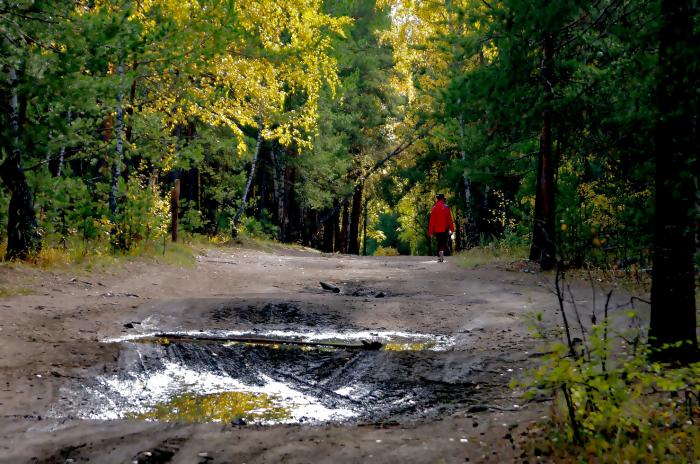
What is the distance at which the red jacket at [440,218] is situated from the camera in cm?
1798

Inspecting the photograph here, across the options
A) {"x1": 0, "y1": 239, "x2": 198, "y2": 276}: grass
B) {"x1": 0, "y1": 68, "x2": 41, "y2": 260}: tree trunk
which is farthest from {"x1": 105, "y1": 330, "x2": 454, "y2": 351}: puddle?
{"x1": 0, "y1": 68, "x2": 41, "y2": 260}: tree trunk

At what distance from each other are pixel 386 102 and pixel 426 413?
30.1 meters

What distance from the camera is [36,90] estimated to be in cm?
920

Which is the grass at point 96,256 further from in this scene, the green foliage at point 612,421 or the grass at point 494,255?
the green foliage at point 612,421

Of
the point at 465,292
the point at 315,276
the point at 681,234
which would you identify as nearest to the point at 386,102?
the point at 315,276

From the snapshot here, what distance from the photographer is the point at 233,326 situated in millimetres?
8383

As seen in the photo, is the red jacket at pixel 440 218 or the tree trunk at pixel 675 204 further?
the red jacket at pixel 440 218

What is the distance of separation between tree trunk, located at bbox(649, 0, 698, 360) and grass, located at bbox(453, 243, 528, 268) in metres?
10.5

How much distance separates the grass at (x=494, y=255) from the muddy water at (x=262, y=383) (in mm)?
8874

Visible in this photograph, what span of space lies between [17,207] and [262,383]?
7.52m

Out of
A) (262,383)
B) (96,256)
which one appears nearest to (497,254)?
(96,256)

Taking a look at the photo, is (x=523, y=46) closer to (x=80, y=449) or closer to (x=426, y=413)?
(x=426, y=413)

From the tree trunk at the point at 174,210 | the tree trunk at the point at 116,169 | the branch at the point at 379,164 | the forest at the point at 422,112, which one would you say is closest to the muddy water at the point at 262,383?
the forest at the point at 422,112

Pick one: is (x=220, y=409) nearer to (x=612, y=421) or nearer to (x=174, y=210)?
(x=612, y=421)
